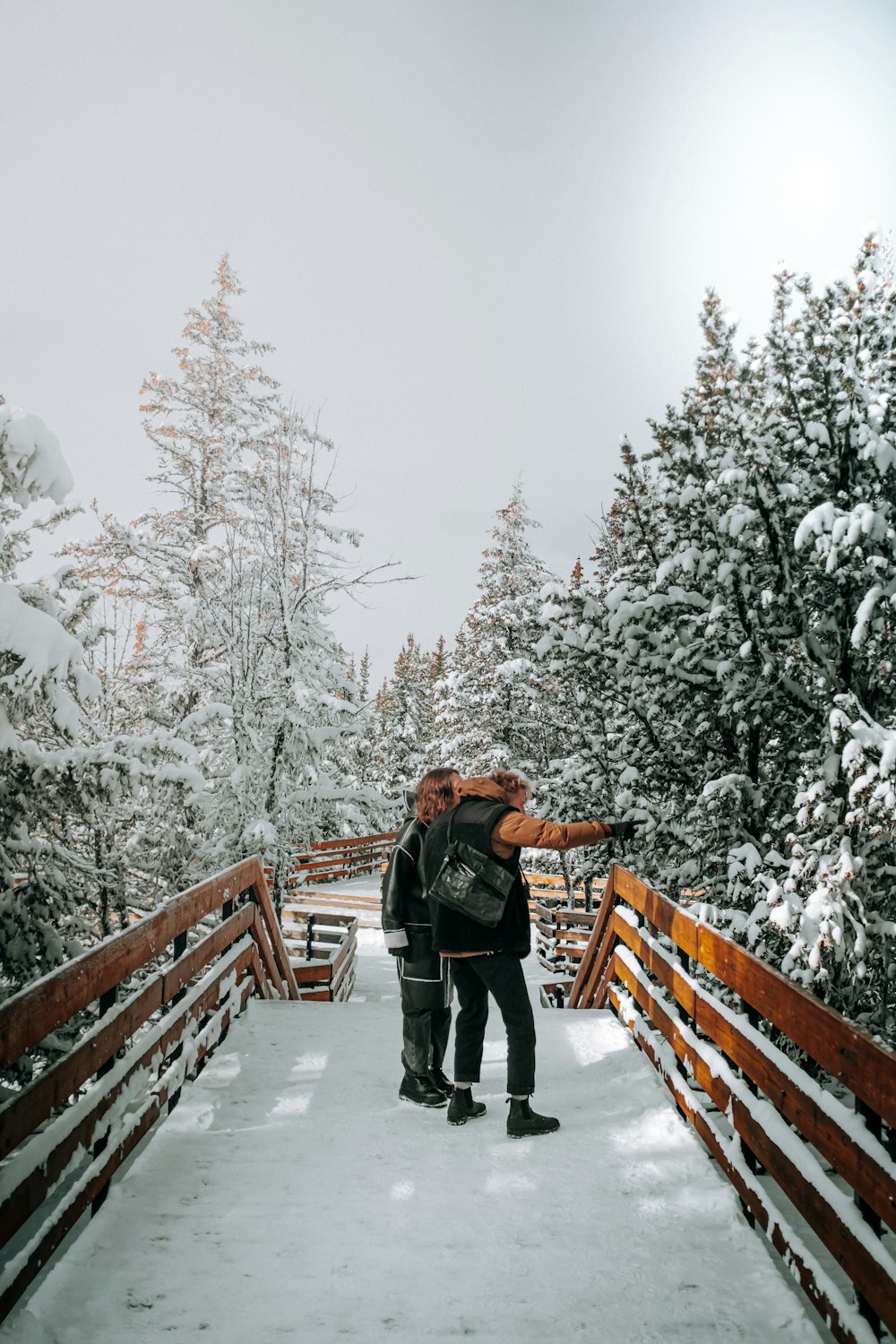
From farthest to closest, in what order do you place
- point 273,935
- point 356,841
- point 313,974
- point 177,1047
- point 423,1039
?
point 356,841, point 313,974, point 273,935, point 423,1039, point 177,1047

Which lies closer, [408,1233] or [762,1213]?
[762,1213]

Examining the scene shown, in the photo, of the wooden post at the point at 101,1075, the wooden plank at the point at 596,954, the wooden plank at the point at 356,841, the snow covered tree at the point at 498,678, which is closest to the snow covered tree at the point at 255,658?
the wooden plank at the point at 596,954

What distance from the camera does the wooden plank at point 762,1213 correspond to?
2.35 meters

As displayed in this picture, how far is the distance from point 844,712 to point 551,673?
239cm

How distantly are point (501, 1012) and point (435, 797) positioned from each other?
118 centimetres

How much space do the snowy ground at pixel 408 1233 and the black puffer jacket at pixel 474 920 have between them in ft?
2.88

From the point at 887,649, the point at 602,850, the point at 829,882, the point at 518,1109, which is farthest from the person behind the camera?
the point at 602,850

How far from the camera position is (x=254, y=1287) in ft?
8.82

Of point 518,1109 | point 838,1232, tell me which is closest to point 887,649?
point 518,1109

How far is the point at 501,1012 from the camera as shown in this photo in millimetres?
4203

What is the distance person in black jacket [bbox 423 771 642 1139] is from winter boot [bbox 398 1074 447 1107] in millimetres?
219

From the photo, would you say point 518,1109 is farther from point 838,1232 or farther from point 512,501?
point 512,501

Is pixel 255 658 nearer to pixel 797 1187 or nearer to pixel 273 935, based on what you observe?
pixel 273 935

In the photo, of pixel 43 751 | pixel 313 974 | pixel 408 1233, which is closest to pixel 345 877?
pixel 313 974
